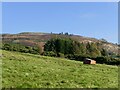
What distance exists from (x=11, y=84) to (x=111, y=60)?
1477 inches

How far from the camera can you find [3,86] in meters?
20.6

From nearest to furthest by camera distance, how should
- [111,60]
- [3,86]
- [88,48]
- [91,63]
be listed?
[3,86] → [91,63] → [111,60] → [88,48]

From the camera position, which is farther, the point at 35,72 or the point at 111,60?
the point at 111,60

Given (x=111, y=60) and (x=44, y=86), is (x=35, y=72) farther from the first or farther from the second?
(x=111, y=60)

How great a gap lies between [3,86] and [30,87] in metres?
1.69

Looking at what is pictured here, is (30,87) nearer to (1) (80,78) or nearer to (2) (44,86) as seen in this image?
(2) (44,86)

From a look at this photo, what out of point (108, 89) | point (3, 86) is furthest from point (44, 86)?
point (108, 89)

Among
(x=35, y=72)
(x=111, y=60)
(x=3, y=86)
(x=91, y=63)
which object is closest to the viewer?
(x=3, y=86)

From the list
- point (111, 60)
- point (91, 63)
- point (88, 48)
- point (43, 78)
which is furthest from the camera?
point (88, 48)

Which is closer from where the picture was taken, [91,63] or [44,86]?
[44,86]

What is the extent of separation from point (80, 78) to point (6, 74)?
5.85 meters

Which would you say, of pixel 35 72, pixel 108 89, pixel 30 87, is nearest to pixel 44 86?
pixel 30 87

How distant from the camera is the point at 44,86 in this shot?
21625 millimetres

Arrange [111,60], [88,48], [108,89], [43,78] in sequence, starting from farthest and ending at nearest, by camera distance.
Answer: [88,48]
[111,60]
[43,78]
[108,89]
